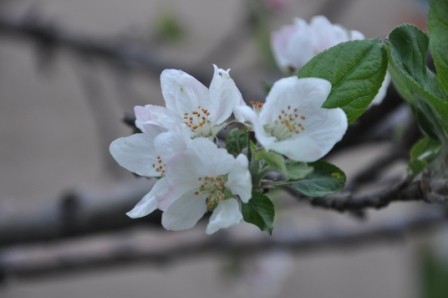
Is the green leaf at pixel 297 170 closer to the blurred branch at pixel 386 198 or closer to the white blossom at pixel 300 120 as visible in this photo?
the white blossom at pixel 300 120

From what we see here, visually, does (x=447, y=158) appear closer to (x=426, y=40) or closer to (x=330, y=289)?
(x=426, y=40)

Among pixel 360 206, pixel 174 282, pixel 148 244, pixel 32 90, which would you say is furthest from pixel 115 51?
pixel 32 90

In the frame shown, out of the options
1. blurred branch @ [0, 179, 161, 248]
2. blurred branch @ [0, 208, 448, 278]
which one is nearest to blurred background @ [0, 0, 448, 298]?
blurred branch @ [0, 208, 448, 278]

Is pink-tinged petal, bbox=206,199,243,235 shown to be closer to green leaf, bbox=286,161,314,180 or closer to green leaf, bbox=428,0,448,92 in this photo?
green leaf, bbox=286,161,314,180

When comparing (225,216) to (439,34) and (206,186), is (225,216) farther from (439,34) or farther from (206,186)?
(439,34)

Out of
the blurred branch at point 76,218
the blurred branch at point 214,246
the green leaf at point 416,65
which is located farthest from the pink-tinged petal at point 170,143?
the blurred branch at point 214,246

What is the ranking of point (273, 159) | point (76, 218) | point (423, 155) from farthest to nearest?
point (76, 218)
point (423, 155)
point (273, 159)

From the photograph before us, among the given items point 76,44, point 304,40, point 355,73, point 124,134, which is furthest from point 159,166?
point 124,134
